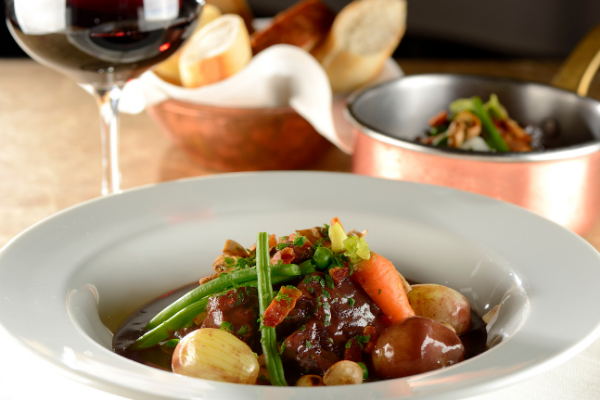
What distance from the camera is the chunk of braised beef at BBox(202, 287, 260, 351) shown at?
851mm

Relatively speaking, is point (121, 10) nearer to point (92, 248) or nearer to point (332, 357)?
point (92, 248)

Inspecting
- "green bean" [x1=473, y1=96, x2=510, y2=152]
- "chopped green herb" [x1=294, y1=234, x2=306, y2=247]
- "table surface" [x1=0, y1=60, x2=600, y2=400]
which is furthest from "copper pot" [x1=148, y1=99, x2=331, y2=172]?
"chopped green herb" [x1=294, y1=234, x2=306, y2=247]

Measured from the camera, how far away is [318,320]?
85 cm

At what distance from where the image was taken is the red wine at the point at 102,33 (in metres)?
1.15

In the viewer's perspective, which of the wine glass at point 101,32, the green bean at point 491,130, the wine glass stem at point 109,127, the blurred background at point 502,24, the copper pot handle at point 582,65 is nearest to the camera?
the wine glass at point 101,32

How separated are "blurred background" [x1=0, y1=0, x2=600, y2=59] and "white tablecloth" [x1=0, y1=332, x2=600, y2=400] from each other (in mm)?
3503

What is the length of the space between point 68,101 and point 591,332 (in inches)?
88.4

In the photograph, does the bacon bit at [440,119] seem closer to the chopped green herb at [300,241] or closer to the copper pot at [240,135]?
the copper pot at [240,135]

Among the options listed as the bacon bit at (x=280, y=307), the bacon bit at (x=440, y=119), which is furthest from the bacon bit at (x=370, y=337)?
Result: the bacon bit at (x=440, y=119)

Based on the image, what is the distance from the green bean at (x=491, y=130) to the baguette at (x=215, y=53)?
2.00ft

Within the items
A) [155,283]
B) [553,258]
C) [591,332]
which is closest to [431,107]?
[553,258]

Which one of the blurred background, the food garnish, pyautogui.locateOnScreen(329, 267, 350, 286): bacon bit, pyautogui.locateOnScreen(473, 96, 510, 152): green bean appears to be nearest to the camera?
the food garnish

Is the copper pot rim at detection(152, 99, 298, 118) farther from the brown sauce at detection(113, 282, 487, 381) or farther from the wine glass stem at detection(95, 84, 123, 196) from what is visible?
the brown sauce at detection(113, 282, 487, 381)

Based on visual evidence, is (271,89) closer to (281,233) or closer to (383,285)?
(281,233)
